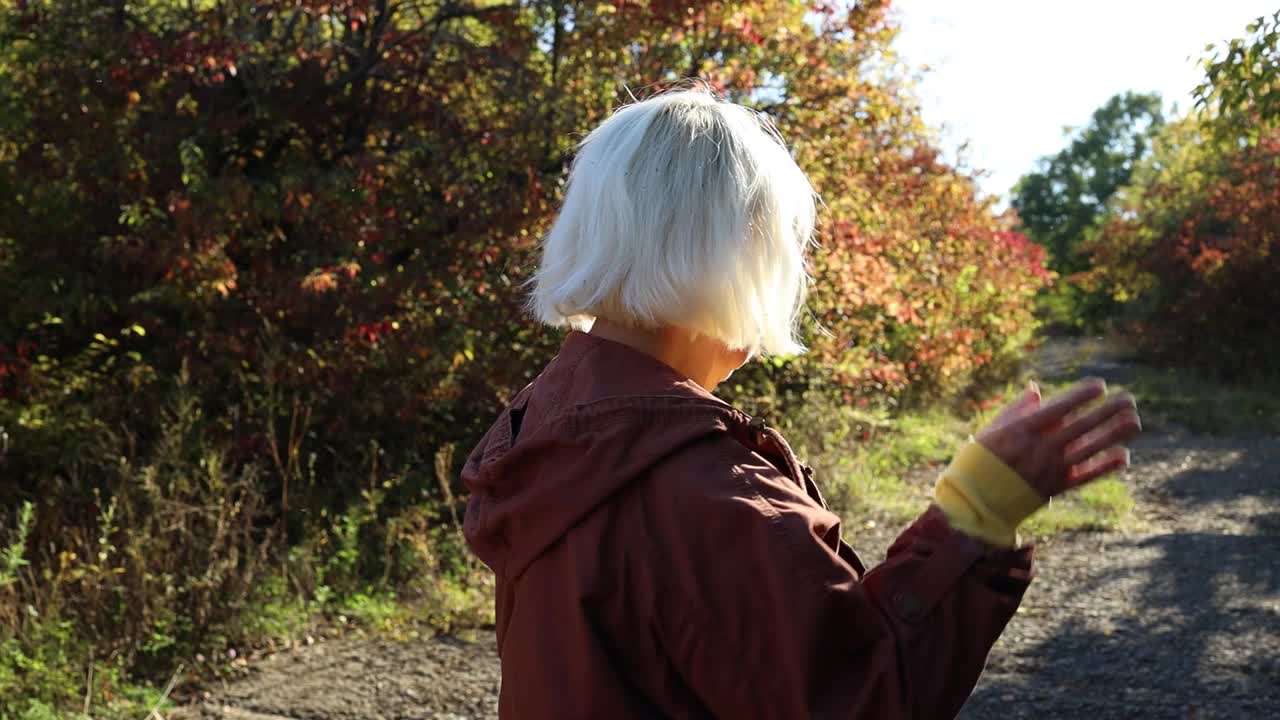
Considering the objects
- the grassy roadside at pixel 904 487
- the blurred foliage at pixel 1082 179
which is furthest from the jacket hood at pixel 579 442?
the blurred foliage at pixel 1082 179

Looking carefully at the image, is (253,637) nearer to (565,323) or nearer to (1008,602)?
(565,323)

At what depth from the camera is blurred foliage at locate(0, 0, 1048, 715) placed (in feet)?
20.3

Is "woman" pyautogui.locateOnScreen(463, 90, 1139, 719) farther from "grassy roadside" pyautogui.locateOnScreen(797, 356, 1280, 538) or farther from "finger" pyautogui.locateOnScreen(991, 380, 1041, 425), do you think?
"grassy roadside" pyautogui.locateOnScreen(797, 356, 1280, 538)

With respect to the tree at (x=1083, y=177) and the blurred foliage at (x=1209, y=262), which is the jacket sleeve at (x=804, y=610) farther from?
the tree at (x=1083, y=177)

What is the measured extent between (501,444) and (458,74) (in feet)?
18.0

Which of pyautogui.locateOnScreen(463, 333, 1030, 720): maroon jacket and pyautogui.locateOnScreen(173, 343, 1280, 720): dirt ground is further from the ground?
pyautogui.locateOnScreen(463, 333, 1030, 720): maroon jacket

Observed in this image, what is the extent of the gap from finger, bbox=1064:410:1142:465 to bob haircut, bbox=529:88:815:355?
0.40m

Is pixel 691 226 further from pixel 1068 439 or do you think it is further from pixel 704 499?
pixel 1068 439

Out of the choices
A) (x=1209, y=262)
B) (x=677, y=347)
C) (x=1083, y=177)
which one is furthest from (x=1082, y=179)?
(x=677, y=347)

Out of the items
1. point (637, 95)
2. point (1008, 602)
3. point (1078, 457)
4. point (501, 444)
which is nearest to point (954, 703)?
point (1008, 602)

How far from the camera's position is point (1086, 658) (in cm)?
488

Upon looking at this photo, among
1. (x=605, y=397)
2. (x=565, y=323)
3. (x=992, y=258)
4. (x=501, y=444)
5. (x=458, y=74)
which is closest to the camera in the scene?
(x=605, y=397)

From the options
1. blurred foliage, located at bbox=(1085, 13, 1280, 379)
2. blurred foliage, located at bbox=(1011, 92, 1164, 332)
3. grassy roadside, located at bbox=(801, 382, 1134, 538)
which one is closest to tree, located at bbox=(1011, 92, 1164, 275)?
blurred foliage, located at bbox=(1011, 92, 1164, 332)

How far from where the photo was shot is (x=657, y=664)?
1.40 m
